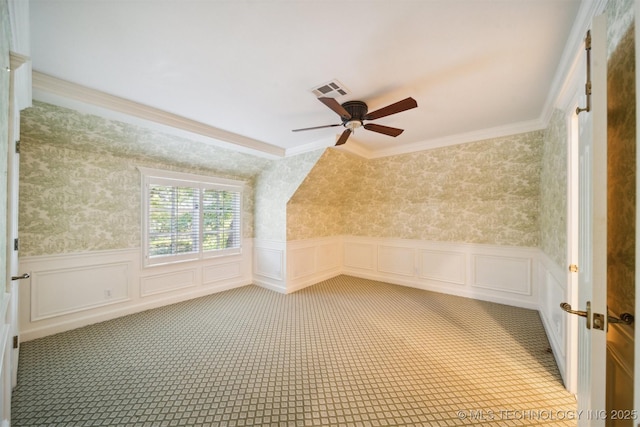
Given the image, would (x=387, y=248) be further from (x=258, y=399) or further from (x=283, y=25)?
(x=283, y=25)

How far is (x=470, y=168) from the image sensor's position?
152 inches

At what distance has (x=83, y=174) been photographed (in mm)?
3131

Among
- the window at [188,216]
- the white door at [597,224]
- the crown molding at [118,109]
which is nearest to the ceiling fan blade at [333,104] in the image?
the white door at [597,224]

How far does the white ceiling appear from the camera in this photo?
4.80 ft

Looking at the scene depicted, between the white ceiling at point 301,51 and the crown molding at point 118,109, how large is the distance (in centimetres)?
6

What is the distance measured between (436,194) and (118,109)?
186 inches

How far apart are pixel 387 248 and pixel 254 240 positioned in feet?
9.38

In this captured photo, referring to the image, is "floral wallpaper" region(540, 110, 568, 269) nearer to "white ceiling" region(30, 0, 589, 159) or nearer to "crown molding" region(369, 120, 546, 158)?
"crown molding" region(369, 120, 546, 158)

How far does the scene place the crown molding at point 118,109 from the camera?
2.18m

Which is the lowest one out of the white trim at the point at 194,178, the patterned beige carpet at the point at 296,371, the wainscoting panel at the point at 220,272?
the patterned beige carpet at the point at 296,371

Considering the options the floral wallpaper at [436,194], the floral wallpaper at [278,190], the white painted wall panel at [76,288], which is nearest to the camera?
the white painted wall panel at [76,288]

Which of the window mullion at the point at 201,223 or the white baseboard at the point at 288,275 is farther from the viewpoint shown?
the window mullion at the point at 201,223

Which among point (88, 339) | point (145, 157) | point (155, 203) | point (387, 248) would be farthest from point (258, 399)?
point (387, 248)

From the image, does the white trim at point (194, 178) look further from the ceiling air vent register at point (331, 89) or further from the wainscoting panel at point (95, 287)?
the ceiling air vent register at point (331, 89)
